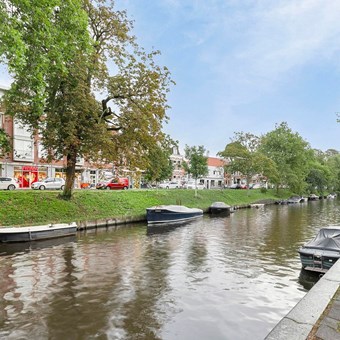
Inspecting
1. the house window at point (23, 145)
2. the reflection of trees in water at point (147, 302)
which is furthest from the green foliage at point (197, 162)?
the reflection of trees in water at point (147, 302)

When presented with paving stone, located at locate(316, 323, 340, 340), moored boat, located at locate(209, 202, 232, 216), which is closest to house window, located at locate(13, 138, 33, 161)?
moored boat, located at locate(209, 202, 232, 216)

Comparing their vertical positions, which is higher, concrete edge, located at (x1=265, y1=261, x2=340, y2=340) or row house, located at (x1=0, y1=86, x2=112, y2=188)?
row house, located at (x1=0, y1=86, x2=112, y2=188)

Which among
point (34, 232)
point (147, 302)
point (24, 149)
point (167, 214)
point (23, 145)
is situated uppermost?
point (23, 145)

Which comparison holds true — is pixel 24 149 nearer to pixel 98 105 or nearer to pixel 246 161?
pixel 98 105

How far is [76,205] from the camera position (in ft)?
81.7

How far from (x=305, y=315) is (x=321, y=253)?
282 inches

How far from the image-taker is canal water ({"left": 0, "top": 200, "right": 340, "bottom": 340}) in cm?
741

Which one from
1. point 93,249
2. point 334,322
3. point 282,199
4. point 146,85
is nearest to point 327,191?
point 282,199

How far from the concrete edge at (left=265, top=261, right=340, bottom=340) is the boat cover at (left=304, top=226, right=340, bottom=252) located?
5.29m

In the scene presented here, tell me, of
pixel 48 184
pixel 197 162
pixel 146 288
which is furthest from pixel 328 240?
pixel 197 162

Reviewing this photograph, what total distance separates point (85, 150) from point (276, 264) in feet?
50.0

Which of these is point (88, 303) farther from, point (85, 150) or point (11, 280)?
point (85, 150)

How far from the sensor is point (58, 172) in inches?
1871

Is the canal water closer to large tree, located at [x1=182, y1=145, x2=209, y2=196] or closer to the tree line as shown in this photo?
large tree, located at [x1=182, y1=145, x2=209, y2=196]
